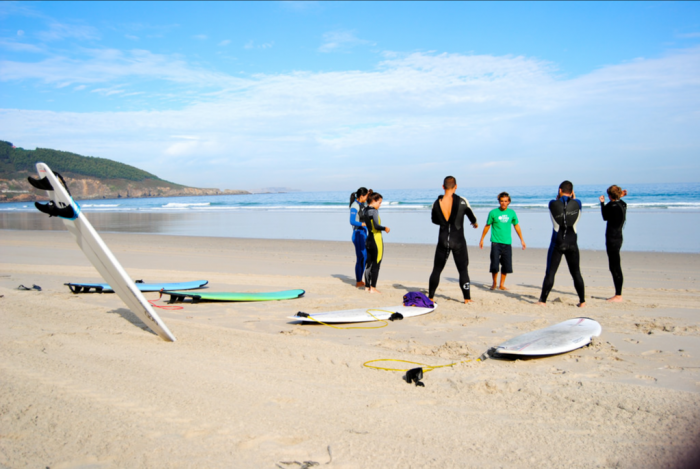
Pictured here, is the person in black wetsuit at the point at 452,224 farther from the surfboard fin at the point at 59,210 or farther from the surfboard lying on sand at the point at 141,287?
the surfboard fin at the point at 59,210

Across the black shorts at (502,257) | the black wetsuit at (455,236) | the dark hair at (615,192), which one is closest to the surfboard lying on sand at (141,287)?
the black wetsuit at (455,236)

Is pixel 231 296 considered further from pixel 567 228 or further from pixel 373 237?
pixel 567 228

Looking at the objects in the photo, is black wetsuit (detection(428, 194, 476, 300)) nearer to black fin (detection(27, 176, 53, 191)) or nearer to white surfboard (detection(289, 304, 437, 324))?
white surfboard (detection(289, 304, 437, 324))

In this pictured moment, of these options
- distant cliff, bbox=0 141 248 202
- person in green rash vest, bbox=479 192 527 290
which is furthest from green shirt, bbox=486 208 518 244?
distant cliff, bbox=0 141 248 202

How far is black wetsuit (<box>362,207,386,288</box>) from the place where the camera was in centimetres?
784

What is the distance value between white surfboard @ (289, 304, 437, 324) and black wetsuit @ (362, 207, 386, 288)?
4.45 feet

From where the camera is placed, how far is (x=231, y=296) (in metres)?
7.38

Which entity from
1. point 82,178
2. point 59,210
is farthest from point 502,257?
point 82,178

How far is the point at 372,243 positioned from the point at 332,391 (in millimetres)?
4648

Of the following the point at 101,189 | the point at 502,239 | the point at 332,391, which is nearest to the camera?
the point at 332,391

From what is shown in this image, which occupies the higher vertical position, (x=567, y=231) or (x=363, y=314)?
(x=567, y=231)

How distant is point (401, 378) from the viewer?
3.83 metres

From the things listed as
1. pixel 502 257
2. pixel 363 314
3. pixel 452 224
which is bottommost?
pixel 363 314

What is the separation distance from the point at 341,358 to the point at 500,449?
2.01 meters
